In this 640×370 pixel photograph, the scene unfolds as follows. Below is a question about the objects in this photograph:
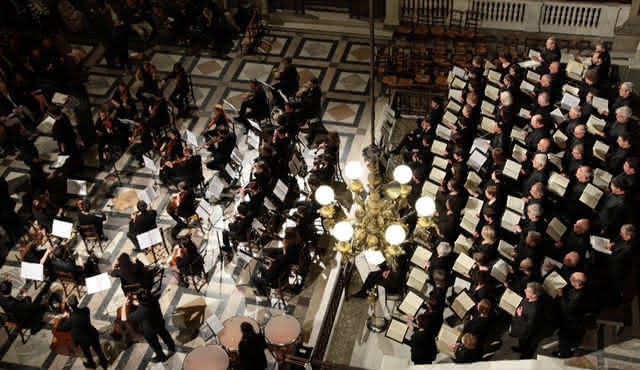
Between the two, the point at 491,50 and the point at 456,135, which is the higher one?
the point at 456,135

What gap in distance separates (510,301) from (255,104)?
266 inches

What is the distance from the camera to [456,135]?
37.2 ft

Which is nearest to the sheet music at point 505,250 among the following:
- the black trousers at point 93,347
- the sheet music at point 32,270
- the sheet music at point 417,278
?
the sheet music at point 417,278

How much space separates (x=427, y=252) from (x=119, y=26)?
1016 cm

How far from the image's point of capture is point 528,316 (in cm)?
888

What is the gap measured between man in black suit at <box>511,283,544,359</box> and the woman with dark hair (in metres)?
3.29

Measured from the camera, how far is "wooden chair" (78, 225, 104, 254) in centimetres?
1181

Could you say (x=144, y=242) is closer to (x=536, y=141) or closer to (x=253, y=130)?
(x=253, y=130)

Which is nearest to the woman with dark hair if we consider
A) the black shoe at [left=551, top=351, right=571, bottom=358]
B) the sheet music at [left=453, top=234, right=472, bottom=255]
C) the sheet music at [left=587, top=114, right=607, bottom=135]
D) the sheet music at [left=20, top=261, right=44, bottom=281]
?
the sheet music at [left=453, top=234, right=472, bottom=255]

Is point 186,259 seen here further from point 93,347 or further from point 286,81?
point 286,81

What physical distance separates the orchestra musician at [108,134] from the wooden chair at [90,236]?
82.1 inches

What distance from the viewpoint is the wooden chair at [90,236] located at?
38.8 ft

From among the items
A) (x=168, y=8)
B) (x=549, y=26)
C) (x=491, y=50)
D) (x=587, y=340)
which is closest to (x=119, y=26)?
(x=168, y=8)

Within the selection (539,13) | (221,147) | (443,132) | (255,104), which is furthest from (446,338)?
(539,13)
